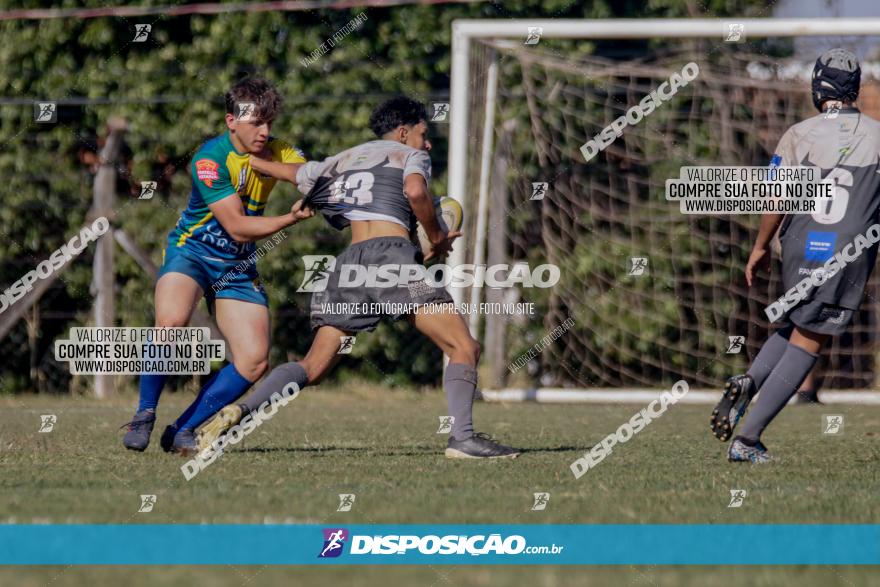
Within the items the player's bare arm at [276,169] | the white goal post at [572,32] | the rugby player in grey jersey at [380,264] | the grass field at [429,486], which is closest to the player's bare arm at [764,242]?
the grass field at [429,486]

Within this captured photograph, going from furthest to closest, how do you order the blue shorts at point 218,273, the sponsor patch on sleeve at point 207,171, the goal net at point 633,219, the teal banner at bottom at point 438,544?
the goal net at point 633,219 → the blue shorts at point 218,273 → the sponsor patch on sleeve at point 207,171 → the teal banner at bottom at point 438,544

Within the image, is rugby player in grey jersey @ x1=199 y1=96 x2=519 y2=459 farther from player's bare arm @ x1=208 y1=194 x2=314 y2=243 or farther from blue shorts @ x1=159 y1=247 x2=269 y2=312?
blue shorts @ x1=159 y1=247 x2=269 y2=312

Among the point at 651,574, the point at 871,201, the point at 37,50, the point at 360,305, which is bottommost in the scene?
the point at 651,574

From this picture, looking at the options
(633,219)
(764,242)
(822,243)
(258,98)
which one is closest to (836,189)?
(822,243)

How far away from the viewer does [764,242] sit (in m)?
6.35

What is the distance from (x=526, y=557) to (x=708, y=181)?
735 cm

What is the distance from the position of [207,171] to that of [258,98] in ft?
1.41

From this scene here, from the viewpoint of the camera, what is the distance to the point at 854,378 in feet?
40.5

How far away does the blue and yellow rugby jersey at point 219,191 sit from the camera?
6.56 m

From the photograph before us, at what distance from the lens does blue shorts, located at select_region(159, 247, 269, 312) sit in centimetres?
668

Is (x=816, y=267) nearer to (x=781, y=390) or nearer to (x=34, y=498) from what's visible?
(x=781, y=390)

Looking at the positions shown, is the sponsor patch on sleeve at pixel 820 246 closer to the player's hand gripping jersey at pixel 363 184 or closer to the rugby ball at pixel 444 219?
the rugby ball at pixel 444 219

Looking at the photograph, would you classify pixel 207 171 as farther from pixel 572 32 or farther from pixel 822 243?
pixel 572 32

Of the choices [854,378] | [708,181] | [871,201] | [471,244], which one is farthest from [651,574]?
[854,378]
